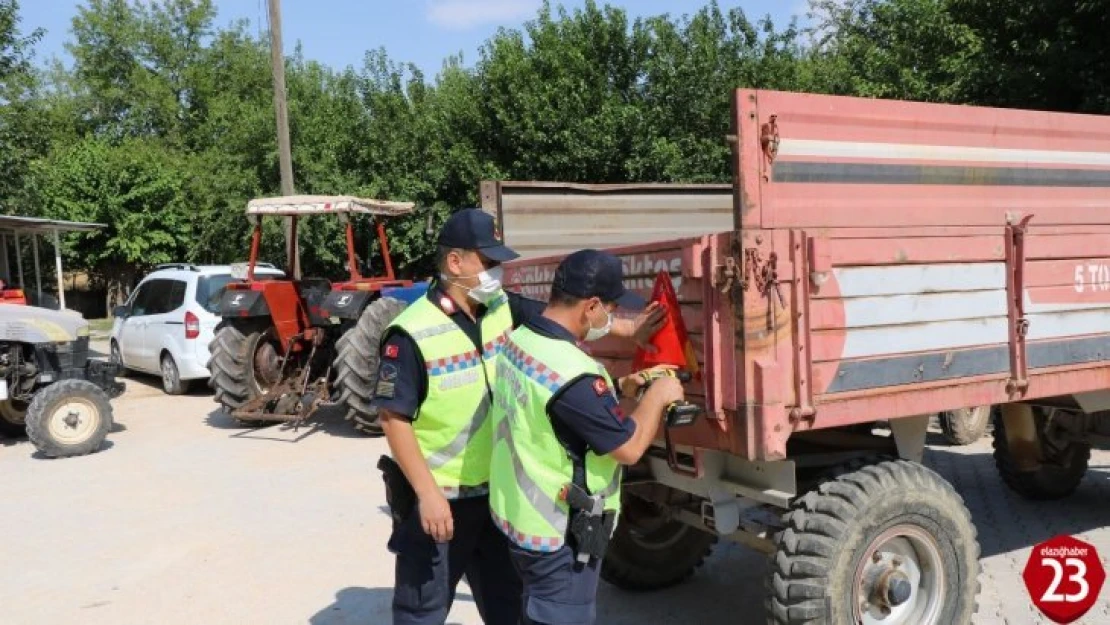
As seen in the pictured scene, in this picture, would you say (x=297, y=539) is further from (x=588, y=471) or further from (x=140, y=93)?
(x=140, y=93)

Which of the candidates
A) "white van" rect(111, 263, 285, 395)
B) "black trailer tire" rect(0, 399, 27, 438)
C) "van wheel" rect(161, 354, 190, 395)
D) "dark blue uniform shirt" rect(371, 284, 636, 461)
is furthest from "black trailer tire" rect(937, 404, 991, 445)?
"van wheel" rect(161, 354, 190, 395)

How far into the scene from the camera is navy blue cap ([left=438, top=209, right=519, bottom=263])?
2.92m

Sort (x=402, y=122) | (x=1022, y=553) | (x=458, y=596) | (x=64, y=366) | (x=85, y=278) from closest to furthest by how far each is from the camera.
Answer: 1. (x=458, y=596)
2. (x=1022, y=553)
3. (x=64, y=366)
4. (x=402, y=122)
5. (x=85, y=278)

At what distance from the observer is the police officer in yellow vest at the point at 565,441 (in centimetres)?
252

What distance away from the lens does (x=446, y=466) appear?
2.93 meters

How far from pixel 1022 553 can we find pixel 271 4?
45.8 feet

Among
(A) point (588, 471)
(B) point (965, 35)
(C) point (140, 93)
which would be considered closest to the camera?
(A) point (588, 471)

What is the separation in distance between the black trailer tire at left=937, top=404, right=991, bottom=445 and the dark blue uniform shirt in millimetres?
5366

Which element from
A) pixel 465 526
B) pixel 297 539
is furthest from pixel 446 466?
pixel 297 539

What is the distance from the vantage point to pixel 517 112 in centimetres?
1852

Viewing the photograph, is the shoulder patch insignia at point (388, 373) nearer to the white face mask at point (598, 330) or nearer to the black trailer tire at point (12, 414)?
the white face mask at point (598, 330)

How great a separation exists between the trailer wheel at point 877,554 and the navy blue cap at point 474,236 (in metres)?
1.40

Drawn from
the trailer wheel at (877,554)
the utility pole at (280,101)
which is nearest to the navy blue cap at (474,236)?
the trailer wheel at (877,554)

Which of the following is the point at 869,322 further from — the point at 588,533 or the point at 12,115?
the point at 12,115
